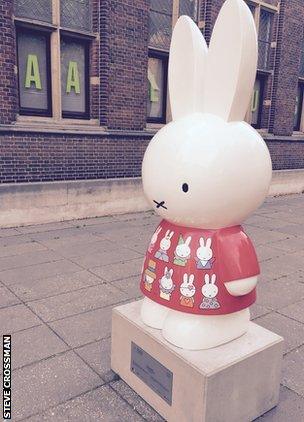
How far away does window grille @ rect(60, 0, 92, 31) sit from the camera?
8422 mm

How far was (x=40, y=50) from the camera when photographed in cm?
822

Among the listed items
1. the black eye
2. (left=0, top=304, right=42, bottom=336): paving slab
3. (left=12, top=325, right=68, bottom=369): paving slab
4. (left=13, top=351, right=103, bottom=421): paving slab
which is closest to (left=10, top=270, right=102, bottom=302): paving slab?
(left=0, top=304, right=42, bottom=336): paving slab

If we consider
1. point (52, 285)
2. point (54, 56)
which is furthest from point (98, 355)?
point (54, 56)

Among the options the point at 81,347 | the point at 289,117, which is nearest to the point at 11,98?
the point at 81,347

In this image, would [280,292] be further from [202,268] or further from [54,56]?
[54,56]

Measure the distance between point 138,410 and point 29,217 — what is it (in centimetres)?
587

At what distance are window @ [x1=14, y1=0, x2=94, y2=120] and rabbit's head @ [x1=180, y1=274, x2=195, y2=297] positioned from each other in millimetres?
6677

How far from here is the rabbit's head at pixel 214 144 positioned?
8.20 feet

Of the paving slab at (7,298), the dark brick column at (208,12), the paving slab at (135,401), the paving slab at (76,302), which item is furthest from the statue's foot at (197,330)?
the dark brick column at (208,12)

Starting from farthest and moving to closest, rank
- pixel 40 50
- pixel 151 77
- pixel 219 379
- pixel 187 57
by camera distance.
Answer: pixel 151 77
pixel 40 50
pixel 187 57
pixel 219 379

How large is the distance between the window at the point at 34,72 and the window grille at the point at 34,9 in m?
0.28

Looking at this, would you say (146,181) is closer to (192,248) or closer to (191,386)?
(192,248)

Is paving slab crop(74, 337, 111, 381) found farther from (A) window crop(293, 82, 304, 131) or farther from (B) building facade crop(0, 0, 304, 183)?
(A) window crop(293, 82, 304, 131)

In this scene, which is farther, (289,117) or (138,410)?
(289,117)
